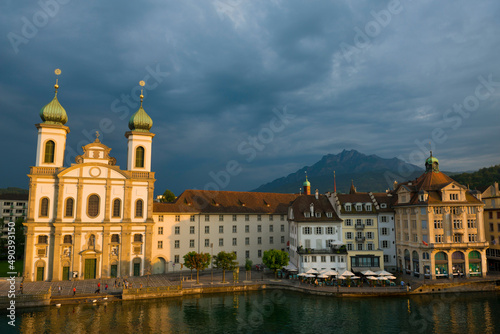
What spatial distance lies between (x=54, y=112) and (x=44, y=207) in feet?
55.2

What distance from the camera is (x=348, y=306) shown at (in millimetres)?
44062

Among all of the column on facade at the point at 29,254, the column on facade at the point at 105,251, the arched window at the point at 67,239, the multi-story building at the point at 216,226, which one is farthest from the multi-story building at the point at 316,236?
the column on facade at the point at 29,254

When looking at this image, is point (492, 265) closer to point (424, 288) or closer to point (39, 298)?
point (424, 288)

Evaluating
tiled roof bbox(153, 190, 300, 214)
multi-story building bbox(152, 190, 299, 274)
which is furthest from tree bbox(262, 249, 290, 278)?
tiled roof bbox(153, 190, 300, 214)

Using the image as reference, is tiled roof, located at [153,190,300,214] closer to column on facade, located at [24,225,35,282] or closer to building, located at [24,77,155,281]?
building, located at [24,77,155,281]

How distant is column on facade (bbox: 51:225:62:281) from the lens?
55.4m

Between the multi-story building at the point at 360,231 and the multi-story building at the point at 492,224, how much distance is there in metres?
22.1

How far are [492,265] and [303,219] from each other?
37313 mm

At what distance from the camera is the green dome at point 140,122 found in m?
65.0

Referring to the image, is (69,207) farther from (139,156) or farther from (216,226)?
(216,226)

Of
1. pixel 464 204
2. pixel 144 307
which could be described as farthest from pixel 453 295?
pixel 144 307

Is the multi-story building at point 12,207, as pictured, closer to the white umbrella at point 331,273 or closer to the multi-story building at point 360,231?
the white umbrella at point 331,273

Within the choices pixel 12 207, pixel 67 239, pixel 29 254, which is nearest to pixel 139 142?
pixel 67 239

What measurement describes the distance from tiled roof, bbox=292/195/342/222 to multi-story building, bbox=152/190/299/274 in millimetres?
10700
